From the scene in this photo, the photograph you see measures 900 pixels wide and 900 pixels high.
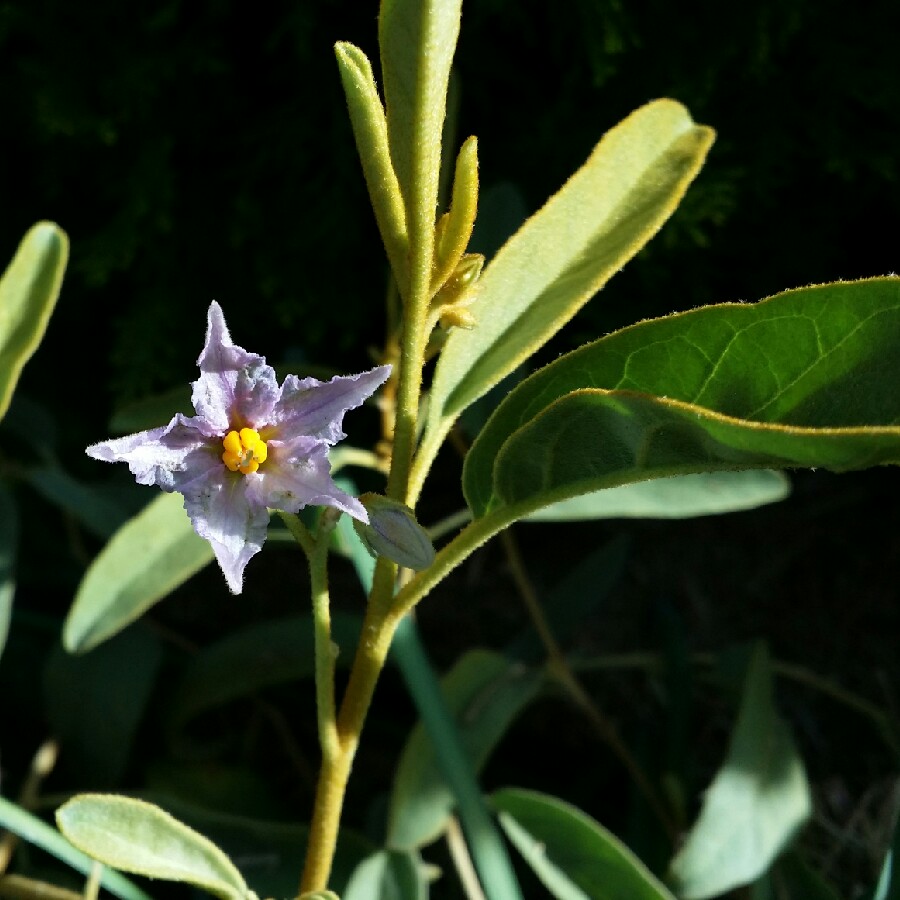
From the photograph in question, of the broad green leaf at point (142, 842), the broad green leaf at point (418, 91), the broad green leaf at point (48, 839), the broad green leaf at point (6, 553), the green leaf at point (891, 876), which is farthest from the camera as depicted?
the broad green leaf at point (6, 553)

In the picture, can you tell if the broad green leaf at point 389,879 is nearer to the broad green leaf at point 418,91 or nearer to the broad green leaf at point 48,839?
the broad green leaf at point 48,839

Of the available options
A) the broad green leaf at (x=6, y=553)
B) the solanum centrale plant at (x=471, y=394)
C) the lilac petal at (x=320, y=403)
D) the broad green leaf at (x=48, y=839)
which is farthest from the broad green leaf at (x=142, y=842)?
the broad green leaf at (x=6, y=553)

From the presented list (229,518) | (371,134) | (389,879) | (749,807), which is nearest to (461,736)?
(389,879)

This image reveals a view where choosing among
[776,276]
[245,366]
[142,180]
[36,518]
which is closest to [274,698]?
[36,518]

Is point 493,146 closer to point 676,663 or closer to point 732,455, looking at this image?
point 676,663

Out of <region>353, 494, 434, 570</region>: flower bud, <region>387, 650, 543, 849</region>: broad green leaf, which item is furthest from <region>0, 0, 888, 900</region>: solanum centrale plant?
<region>387, 650, 543, 849</region>: broad green leaf
